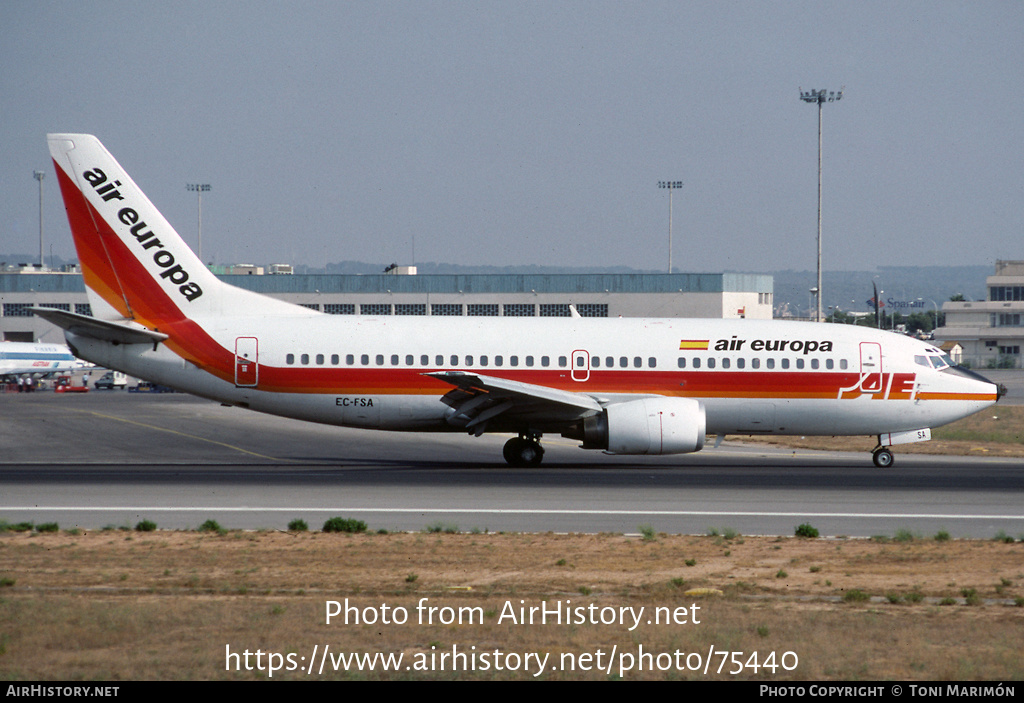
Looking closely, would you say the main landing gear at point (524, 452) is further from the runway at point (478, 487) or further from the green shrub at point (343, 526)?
the green shrub at point (343, 526)

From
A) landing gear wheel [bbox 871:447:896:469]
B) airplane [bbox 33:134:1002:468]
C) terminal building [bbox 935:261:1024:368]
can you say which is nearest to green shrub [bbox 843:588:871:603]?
airplane [bbox 33:134:1002:468]

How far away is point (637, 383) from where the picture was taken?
95.1 ft

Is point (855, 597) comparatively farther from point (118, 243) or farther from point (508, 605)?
point (118, 243)

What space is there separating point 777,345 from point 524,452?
795cm

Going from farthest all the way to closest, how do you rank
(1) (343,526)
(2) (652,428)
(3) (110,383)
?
(3) (110,383) < (2) (652,428) < (1) (343,526)

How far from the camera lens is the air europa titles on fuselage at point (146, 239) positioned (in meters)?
28.8

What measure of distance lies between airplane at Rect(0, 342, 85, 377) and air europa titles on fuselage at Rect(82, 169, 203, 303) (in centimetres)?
6233

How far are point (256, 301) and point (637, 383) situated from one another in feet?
37.1

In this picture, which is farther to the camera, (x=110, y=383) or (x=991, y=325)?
(x=991, y=325)

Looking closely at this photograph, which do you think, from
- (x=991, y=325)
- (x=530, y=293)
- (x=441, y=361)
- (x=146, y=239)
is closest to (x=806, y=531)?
(x=441, y=361)

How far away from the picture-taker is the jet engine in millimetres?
27047

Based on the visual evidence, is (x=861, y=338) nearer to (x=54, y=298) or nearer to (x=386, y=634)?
(x=386, y=634)

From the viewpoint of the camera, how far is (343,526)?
17.8 m
